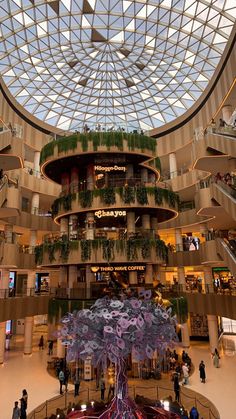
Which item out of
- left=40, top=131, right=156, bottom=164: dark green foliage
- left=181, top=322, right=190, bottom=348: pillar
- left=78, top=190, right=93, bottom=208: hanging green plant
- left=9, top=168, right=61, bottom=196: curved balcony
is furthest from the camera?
left=9, top=168, right=61, bottom=196: curved balcony

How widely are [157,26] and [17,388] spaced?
123 ft

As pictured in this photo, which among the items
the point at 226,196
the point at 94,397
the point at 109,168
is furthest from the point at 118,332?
the point at 109,168

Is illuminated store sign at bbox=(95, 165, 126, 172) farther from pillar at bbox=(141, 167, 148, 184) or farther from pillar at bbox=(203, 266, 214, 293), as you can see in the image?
pillar at bbox=(203, 266, 214, 293)

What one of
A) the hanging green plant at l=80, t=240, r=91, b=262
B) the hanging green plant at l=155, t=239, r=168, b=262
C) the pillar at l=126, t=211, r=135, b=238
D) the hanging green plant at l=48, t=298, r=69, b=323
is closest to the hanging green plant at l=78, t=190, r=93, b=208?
the hanging green plant at l=80, t=240, r=91, b=262

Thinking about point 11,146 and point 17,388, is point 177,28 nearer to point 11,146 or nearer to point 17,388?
point 11,146

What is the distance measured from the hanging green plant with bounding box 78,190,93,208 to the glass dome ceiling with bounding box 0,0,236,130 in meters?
7.08

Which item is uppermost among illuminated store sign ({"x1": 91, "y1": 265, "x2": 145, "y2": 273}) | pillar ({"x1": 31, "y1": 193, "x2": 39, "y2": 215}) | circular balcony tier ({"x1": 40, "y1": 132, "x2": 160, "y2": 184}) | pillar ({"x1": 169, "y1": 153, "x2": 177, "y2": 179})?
pillar ({"x1": 169, "y1": 153, "x2": 177, "y2": 179})

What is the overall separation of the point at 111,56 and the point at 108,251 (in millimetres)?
27693

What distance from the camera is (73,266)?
29688 millimetres

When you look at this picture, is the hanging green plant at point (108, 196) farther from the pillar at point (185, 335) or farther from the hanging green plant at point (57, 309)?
the pillar at point (185, 335)

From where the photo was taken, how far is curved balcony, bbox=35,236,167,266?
26.3 metres

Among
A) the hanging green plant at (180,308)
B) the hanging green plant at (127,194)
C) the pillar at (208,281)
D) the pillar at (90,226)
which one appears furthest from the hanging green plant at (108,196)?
the pillar at (208,281)

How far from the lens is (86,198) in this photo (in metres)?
28.4

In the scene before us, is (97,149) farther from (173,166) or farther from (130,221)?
(173,166)
